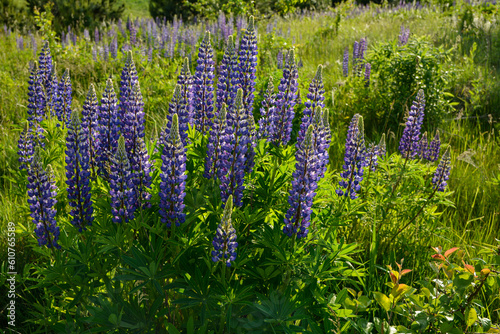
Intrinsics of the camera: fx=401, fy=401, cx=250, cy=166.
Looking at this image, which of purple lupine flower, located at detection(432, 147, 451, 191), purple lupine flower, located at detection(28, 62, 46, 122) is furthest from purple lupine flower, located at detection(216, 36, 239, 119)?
purple lupine flower, located at detection(28, 62, 46, 122)

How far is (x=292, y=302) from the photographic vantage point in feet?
6.69

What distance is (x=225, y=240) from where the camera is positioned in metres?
1.91

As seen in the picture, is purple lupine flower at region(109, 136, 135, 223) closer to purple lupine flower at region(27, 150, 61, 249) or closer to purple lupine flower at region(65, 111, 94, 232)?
purple lupine flower at region(65, 111, 94, 232)

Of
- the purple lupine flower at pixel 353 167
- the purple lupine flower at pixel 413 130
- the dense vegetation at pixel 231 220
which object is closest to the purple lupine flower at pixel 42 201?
the dense vegetation at pixel 231 220

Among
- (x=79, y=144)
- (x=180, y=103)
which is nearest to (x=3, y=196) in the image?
(x=79, y=144)

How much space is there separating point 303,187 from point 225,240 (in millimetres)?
488

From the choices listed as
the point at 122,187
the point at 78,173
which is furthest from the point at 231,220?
the point at 78,173

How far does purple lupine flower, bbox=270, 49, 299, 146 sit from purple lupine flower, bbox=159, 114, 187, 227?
2.99 ft

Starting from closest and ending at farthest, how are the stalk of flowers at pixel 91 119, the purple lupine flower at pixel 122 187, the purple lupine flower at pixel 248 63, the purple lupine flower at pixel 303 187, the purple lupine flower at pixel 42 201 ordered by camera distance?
the purple lupine flower at pixel 303 187 < the purple lupine flower at pixel 122 187 < the purple lupine flower at pixel 42 201 < the stalk of flowers at pixel 91 119 < the purple lupine flower at pixel 248 63

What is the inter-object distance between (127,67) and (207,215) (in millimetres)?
1203

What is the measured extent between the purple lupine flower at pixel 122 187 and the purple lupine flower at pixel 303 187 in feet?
2.83

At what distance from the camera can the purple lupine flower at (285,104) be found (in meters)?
2.83

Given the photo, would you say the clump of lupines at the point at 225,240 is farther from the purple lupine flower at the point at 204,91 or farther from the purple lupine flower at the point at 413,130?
the purple lupine flower at the point at 413,130

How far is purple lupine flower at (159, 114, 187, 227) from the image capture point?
6.82 feet
